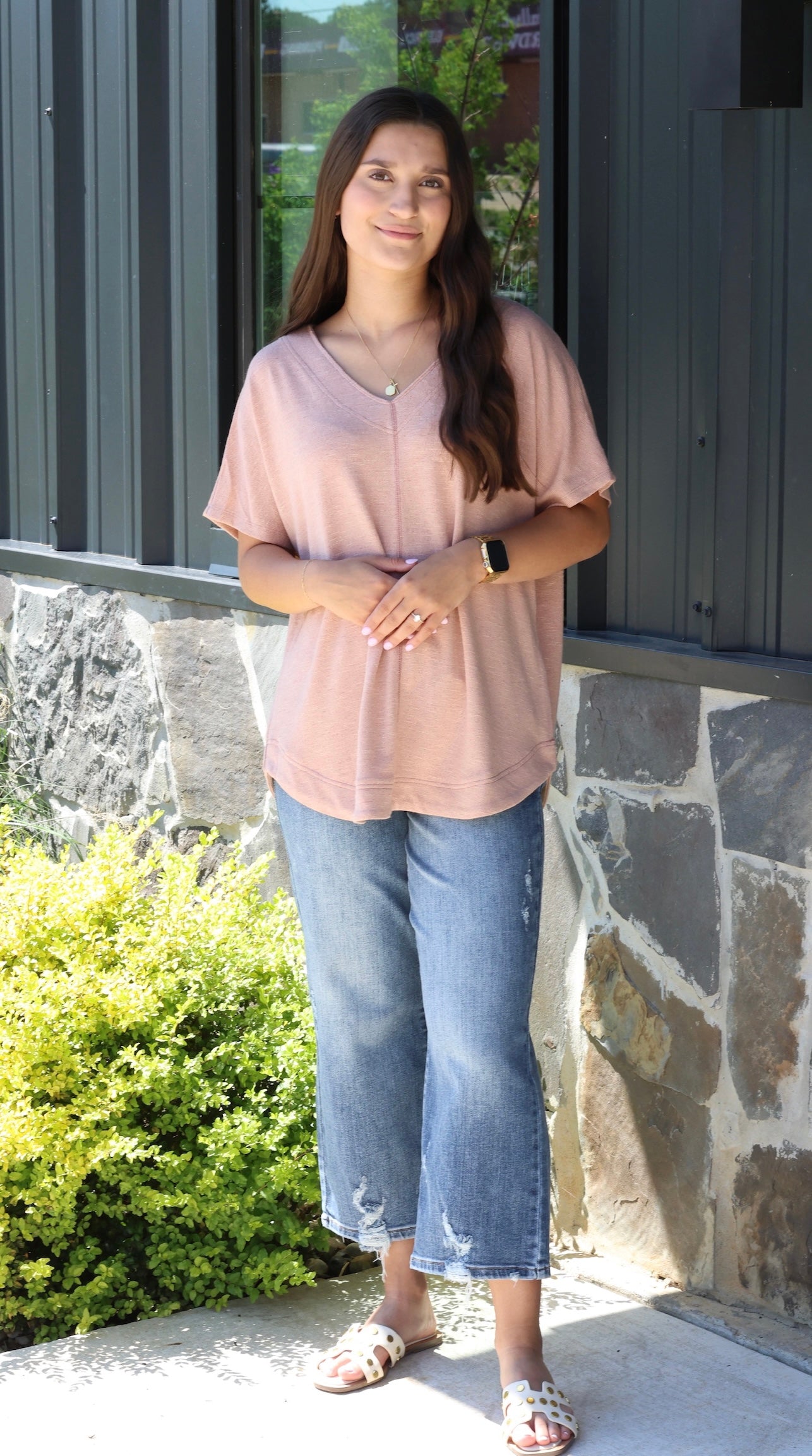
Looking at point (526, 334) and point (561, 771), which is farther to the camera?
point (561, 771)

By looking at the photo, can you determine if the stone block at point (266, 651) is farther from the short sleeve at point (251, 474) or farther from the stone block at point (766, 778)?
the stone block at point (766, 778)

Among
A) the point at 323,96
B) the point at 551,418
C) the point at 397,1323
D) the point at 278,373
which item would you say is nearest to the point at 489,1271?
the point at 397,1323

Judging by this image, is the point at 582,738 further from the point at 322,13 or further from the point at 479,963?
the point at 322,13

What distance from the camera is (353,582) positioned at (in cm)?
215

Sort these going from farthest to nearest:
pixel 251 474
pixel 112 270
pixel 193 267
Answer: pixel 112 270 → pixel 193 267 → pixel 251 474

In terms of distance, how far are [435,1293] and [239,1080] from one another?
0.55 metres

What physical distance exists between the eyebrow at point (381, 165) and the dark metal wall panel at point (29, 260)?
2.40 meters

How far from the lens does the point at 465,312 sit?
7.20 feet

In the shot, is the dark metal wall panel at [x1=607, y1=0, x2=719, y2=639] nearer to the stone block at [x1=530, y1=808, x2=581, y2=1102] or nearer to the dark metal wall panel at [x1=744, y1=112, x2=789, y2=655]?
the dark metal wall panel at [x1=744, y1=112, x2=789, y2=655]

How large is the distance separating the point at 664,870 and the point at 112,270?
2403mm

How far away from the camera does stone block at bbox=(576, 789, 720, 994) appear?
2.68 metres

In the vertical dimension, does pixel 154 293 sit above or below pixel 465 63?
below

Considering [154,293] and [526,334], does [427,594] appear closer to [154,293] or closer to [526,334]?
[526,334]

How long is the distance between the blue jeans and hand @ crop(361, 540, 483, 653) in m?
0.27
